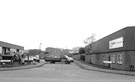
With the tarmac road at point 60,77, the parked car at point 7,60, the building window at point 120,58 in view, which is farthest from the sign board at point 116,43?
the parked car at point 7,60

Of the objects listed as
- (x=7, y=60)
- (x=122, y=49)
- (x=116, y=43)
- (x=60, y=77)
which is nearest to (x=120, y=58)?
(x=122, y=49)

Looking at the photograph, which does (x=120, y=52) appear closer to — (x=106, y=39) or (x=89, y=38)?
(x=106, y=39)

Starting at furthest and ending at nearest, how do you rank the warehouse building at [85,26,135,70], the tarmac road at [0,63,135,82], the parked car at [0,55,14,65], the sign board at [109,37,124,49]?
the parked car at [0,55,14,65] < the sign board at [109,37,124,49] < the warehouse building at [85,26,135,70] < the tarmac road at [0,63,135,82]

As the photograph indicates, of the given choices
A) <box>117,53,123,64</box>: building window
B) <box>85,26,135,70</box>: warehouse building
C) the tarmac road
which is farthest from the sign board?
the tarmac road

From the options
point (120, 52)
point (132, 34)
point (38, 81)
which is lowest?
point (38, 81)

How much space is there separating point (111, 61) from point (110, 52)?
6.56ft

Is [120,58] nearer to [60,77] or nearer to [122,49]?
[122,49]

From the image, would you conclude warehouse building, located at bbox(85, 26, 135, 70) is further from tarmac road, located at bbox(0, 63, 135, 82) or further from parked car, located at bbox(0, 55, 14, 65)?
parked car, located at bbox(0, 55, 14, 65)

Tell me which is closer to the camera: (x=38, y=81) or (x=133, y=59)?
(x=38, y=81)

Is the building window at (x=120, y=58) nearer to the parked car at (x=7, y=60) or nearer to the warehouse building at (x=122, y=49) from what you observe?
the warehouse building at (x=122, y=49)

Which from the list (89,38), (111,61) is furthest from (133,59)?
(89,38)

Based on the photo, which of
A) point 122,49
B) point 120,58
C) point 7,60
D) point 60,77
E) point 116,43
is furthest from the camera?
point 7,60

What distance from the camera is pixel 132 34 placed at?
27.9m

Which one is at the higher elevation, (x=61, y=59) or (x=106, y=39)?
(x=106, y=39)
